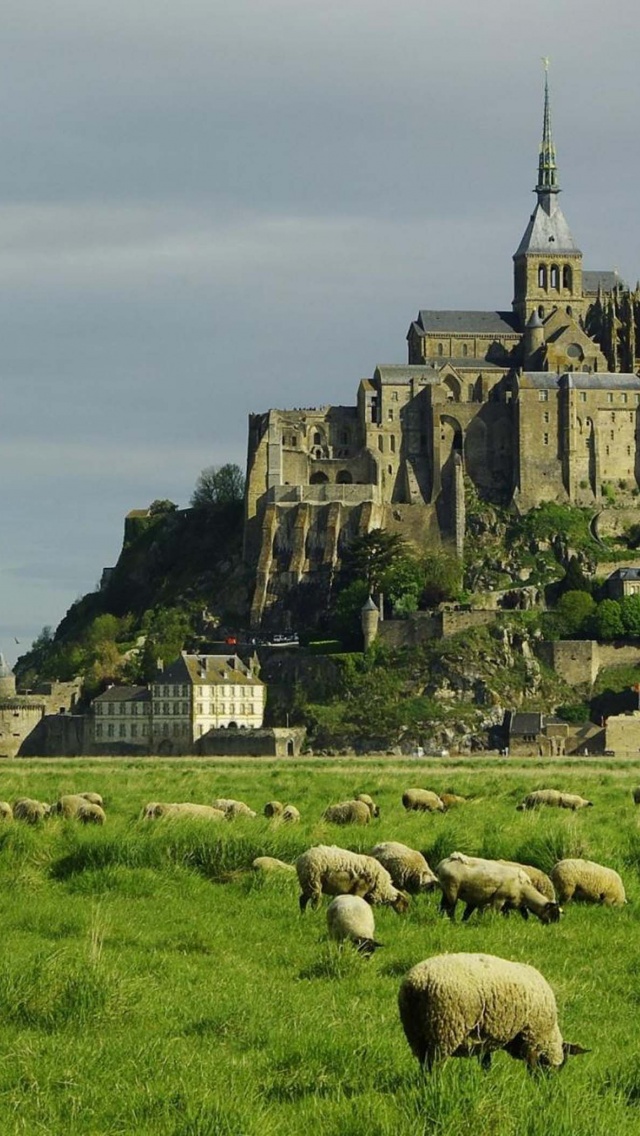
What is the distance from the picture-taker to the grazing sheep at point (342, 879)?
2033cm

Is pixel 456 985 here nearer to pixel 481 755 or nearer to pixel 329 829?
pixel 329 829


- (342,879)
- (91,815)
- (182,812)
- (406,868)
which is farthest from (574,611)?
(342,879)

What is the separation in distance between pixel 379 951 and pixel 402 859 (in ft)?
12.1

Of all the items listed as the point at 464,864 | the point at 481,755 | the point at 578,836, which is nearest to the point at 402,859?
the point at 464,864

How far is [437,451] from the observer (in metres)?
107

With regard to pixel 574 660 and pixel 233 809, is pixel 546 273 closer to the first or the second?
pixel 574 660

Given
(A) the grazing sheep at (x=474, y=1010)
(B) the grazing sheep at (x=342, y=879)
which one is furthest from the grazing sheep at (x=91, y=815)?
(A) the grazing sheep at (x=474, y=1010)

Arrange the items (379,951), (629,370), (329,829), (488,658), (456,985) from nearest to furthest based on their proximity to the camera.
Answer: (456,985), (379,951), (329,829), (488,658), (629,370)

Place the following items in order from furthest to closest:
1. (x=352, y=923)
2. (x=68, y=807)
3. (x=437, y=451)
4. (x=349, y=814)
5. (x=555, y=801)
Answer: (x=437, y=451), (x=555, y=801), (x=68, y=807), (x=349, y=814), (x=352, y=923)

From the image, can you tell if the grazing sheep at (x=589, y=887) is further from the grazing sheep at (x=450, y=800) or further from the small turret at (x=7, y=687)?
the small turret at (x=7, y=687)

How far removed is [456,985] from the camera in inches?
492

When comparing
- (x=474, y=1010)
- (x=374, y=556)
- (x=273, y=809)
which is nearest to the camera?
(x=474, y=1010)

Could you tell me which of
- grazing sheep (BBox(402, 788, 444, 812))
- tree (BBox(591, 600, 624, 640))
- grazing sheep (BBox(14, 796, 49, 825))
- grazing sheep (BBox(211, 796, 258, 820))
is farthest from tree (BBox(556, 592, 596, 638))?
grazing sheep (BBox(14, 796, 49, 825))

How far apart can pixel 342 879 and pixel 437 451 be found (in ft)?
288
